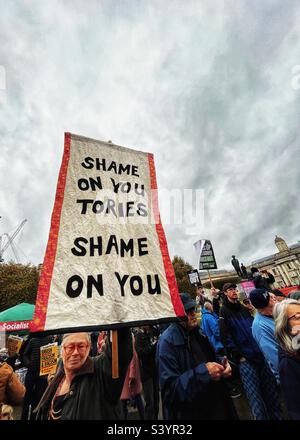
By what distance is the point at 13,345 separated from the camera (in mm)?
3984

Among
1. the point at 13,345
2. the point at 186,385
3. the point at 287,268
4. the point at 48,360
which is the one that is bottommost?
the point at 186,385

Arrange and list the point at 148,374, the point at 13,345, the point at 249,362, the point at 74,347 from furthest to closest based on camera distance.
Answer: the point at 13,345 → the point at 148,374 → the point at 249,362 → the point at 74,347

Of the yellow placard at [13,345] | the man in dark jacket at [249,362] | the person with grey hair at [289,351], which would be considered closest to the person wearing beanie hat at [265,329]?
the man in dark jacket at [249,362]

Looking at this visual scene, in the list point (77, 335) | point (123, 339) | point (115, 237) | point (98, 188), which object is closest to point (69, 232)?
point (115, 237)

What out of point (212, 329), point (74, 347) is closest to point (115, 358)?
point (74, 347)

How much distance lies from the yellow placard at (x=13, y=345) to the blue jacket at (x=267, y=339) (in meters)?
4.57

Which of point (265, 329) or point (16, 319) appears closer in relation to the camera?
point (265, 329)

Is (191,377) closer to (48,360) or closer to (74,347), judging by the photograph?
(74,347)

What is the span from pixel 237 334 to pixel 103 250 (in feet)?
9.60

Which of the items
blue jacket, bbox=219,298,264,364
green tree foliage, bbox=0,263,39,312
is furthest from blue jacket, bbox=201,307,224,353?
green tree foliage, bbox=0,263,39,312

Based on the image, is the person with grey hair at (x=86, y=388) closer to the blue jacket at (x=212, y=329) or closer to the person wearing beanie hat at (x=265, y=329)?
the person wearing beanie hat at (x=265, y=329)

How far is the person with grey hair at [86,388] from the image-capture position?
1542 mm

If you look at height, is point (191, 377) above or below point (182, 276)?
below

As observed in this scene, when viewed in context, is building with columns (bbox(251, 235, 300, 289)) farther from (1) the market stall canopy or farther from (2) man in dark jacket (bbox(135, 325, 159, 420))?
(1) the market stall canopy
